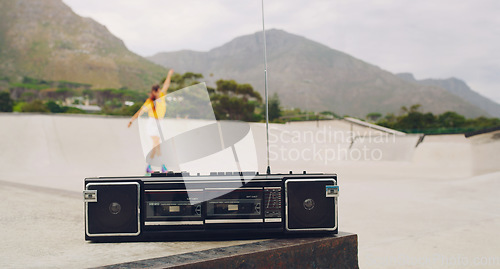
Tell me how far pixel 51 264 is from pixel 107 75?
142644 millimetres

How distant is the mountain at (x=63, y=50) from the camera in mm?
125625

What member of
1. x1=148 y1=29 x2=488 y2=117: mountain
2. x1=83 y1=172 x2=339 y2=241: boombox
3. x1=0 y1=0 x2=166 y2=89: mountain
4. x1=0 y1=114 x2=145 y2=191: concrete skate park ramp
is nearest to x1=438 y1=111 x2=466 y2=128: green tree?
x1=0 y1=114 x2=145 y2=191: concrete skate park ramp

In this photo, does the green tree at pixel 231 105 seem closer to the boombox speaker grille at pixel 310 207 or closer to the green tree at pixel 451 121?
the green tree at pixel 451 121

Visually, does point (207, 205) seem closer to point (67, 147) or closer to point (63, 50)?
point (67, 147)

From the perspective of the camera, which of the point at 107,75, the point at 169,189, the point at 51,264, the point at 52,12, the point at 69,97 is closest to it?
the point at 51,264

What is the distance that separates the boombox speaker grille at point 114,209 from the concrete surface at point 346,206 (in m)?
0.12

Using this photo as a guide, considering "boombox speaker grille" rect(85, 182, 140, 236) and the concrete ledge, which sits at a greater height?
"boombox speaker grille" rect(85, 182, 140, 236)

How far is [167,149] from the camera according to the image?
2654 mm

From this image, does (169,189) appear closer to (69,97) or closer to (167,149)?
(167,149)

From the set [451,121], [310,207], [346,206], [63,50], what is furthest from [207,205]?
[63,50]

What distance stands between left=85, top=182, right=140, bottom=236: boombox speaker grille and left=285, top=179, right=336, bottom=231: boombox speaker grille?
37.5 inches

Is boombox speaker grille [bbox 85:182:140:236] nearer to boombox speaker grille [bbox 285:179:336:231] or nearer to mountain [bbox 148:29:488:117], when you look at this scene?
boombox speaker grille [bbox 285:179:336:231]

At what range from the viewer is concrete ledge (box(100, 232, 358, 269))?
1.91m

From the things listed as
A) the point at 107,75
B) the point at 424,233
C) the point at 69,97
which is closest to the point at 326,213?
the point at 424,233
